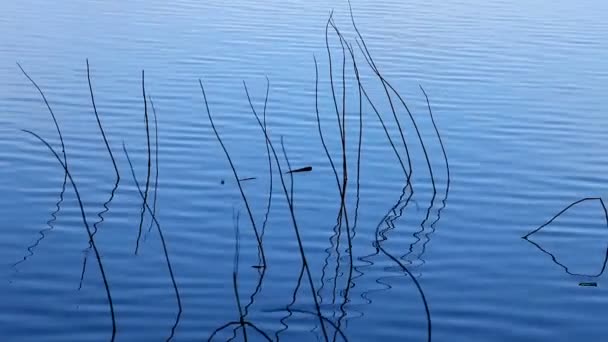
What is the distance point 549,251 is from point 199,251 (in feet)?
5.34

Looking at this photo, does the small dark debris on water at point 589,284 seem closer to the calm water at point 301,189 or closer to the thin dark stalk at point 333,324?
the calm water at point 301,189

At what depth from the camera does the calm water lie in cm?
508

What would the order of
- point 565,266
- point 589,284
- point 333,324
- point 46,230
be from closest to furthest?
point 333,324 → point 589,284 → point 565,266 → point 46,230

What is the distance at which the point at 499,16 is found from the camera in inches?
612

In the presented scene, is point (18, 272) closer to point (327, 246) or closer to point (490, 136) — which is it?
point (327, 246)

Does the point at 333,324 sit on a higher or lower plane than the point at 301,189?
lower

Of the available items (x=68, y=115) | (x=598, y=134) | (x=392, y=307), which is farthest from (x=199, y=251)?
(x=598, y=134)

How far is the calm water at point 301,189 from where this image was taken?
508 cm

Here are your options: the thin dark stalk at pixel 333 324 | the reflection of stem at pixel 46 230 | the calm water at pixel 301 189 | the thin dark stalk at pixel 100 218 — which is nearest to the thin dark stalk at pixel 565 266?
the calm water at pixel 301 189

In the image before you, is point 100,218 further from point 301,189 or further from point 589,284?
point 589,284

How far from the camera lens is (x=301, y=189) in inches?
279

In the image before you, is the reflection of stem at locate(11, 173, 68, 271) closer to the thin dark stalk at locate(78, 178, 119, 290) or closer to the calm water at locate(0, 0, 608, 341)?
the calm water at locate(0, 0, 608, 341)

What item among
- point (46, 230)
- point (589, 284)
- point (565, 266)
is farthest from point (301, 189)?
point (589, 284)

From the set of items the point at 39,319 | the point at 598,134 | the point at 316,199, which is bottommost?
the point at 39,319
